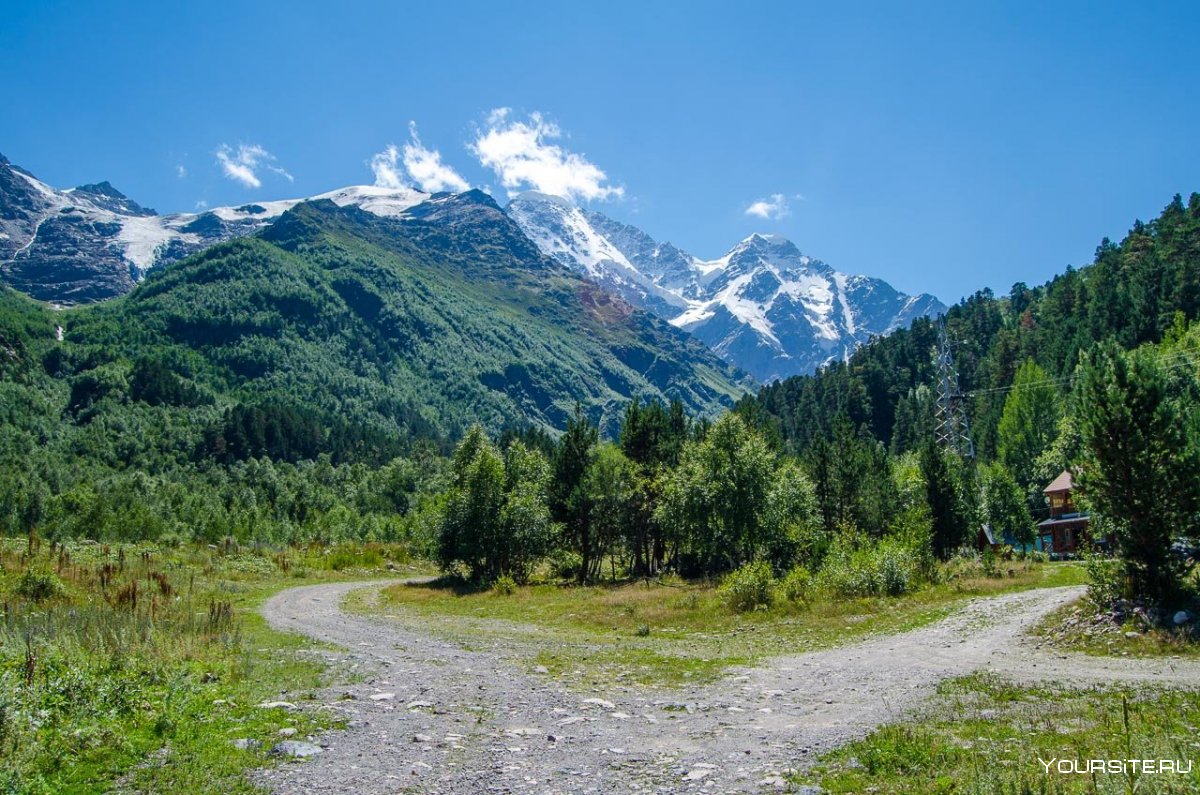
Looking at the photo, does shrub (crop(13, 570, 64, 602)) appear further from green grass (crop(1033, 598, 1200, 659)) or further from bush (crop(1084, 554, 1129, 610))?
bush (crop(1084, 554, 1129, 610))

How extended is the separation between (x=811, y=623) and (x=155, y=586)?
29042mm

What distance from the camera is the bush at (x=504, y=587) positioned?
46.3m

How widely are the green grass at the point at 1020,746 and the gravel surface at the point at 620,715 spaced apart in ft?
2.70

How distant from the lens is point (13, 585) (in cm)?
2720

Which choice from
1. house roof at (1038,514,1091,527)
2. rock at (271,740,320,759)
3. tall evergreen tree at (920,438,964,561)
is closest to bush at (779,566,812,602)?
rock at (271,740,320,759)

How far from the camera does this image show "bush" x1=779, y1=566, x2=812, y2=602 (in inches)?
1312

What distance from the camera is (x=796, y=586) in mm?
34000

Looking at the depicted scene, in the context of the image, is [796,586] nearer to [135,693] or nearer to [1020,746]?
[1020,746]

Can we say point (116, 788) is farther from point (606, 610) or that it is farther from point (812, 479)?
point (812, 479)

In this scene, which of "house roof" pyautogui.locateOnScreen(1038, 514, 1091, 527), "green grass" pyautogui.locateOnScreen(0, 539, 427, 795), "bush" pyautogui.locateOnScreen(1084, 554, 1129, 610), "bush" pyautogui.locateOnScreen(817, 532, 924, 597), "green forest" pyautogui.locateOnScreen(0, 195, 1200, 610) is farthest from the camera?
"house roof" pyautogui.locateOnScreen(1038, 514, 1091, 527)

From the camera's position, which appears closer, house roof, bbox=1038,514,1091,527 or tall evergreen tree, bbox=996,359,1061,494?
house roof, bbox=1038,514,1091,527

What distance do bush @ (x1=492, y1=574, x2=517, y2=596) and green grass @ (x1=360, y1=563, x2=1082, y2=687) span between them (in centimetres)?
45

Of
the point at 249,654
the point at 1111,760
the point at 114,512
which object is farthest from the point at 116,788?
the point at 114,512

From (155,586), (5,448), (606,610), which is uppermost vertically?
(5,448)
